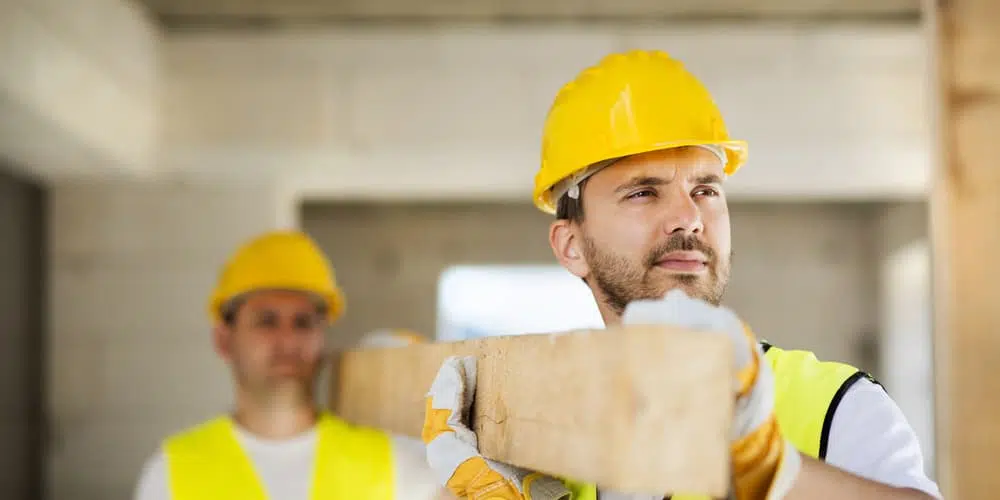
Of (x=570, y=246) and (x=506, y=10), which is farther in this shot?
(x=506, y=10)

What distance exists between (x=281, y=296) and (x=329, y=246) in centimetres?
476

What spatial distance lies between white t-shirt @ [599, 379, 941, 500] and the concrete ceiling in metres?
3.48

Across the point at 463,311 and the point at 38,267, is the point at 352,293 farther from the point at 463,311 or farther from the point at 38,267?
the point at 38,267

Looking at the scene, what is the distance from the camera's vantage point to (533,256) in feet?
25.7

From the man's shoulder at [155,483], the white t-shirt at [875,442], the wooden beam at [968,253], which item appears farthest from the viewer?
the man's shoulder at [155,483]

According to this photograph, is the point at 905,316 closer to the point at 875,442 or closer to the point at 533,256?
the point at 533,256

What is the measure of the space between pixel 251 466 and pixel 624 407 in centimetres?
239

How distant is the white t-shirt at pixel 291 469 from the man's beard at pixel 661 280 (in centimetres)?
148

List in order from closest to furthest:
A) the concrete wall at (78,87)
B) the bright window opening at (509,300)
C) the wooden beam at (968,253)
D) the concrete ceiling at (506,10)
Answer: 1. the wooden beam at (968,253)
2. the concrete wall at (78,87)
3. the concrete ceiling at (506,10)
4. the bright window opening at (509,300)

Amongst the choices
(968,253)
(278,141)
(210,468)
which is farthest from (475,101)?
(968,253)

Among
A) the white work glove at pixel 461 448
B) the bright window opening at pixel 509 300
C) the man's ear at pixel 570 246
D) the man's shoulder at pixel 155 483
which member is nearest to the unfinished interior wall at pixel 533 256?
the bright window opening at pixel 509 300

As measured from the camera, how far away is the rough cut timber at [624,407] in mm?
854

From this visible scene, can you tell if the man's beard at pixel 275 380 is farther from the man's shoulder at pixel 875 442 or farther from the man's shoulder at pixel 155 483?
the man's shoulder at pixel 875 442

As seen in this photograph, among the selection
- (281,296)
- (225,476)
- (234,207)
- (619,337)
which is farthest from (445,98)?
(619,337)
